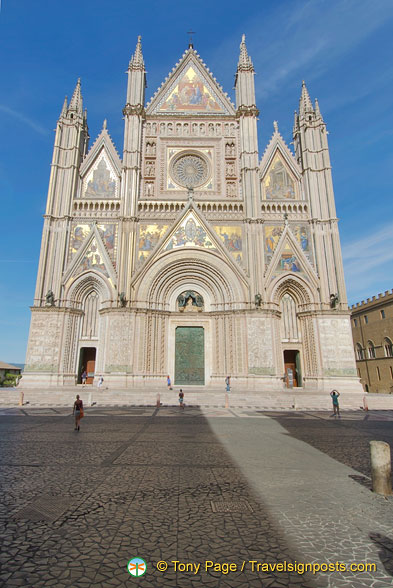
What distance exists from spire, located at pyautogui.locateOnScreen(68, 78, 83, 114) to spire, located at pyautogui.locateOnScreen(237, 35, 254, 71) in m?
13.9

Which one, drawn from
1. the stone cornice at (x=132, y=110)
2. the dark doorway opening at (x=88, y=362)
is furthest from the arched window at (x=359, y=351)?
the stone cornice at (x=132, y=110)

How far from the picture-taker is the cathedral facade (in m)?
22.9

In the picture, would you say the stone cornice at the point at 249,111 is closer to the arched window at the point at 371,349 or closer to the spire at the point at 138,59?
the spire at the point at 138,59

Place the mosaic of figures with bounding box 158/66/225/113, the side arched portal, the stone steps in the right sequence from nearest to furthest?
the stone steps
the side arched portal
the mosaic of figures with bounding box 158/66/225/113

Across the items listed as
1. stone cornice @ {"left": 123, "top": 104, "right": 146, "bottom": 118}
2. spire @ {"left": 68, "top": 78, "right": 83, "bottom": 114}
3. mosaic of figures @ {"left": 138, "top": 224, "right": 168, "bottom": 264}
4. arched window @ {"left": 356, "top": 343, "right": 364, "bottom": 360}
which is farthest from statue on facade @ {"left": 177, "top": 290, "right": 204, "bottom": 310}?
arched window @ {"left": 356, "top": 343, "right": 364, "bottom": 360}

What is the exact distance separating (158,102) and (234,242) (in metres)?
15.1

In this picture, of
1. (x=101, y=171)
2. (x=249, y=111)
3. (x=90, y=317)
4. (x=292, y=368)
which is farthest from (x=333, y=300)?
(x=101, y=171)

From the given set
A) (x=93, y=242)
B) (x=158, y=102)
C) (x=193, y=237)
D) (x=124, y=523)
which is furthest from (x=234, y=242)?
(x=124, y=523)

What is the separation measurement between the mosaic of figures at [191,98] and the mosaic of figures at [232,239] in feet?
38.1

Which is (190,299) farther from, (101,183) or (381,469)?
(381,469)

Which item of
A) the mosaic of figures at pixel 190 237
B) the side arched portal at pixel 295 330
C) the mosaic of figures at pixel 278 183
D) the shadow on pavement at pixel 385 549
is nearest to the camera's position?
the shadow on pavement at pixel 385 549

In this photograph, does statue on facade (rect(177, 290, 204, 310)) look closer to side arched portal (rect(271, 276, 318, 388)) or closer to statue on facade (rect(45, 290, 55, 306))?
side arched portal (rect(271, 276, 318, 388))

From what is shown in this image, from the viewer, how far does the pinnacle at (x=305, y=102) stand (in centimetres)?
2803

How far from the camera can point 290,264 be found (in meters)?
24.7
